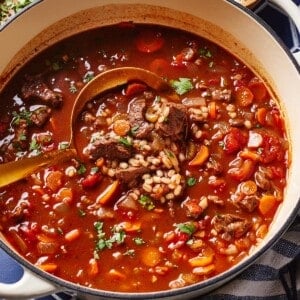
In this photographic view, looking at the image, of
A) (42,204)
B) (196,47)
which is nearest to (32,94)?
(42,204)

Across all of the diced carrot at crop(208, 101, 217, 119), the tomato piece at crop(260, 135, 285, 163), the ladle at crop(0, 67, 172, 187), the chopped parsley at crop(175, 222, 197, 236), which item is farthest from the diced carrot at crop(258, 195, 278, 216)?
the ladle at crop(0, 67, 172, 187)

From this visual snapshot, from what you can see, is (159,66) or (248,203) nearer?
(248,203)

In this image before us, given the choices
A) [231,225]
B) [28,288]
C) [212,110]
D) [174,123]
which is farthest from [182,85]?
[28,288]

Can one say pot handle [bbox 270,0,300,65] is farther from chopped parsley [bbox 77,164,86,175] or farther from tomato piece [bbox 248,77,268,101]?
chopped parsley [bbox 77,164,86,175]

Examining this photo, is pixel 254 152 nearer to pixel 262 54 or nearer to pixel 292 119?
pixel 292 119

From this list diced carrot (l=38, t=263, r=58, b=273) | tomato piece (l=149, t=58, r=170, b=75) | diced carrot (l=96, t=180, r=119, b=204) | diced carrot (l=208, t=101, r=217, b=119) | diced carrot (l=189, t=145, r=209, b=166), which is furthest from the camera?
tomato piece (l=149, t=58, r=170, b=75)

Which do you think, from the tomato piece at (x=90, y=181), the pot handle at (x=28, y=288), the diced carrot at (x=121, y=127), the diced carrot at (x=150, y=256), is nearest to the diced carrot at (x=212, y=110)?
the diced carrot at (x=121, y=127)

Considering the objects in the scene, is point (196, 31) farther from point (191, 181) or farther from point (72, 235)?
point (72, 235)
